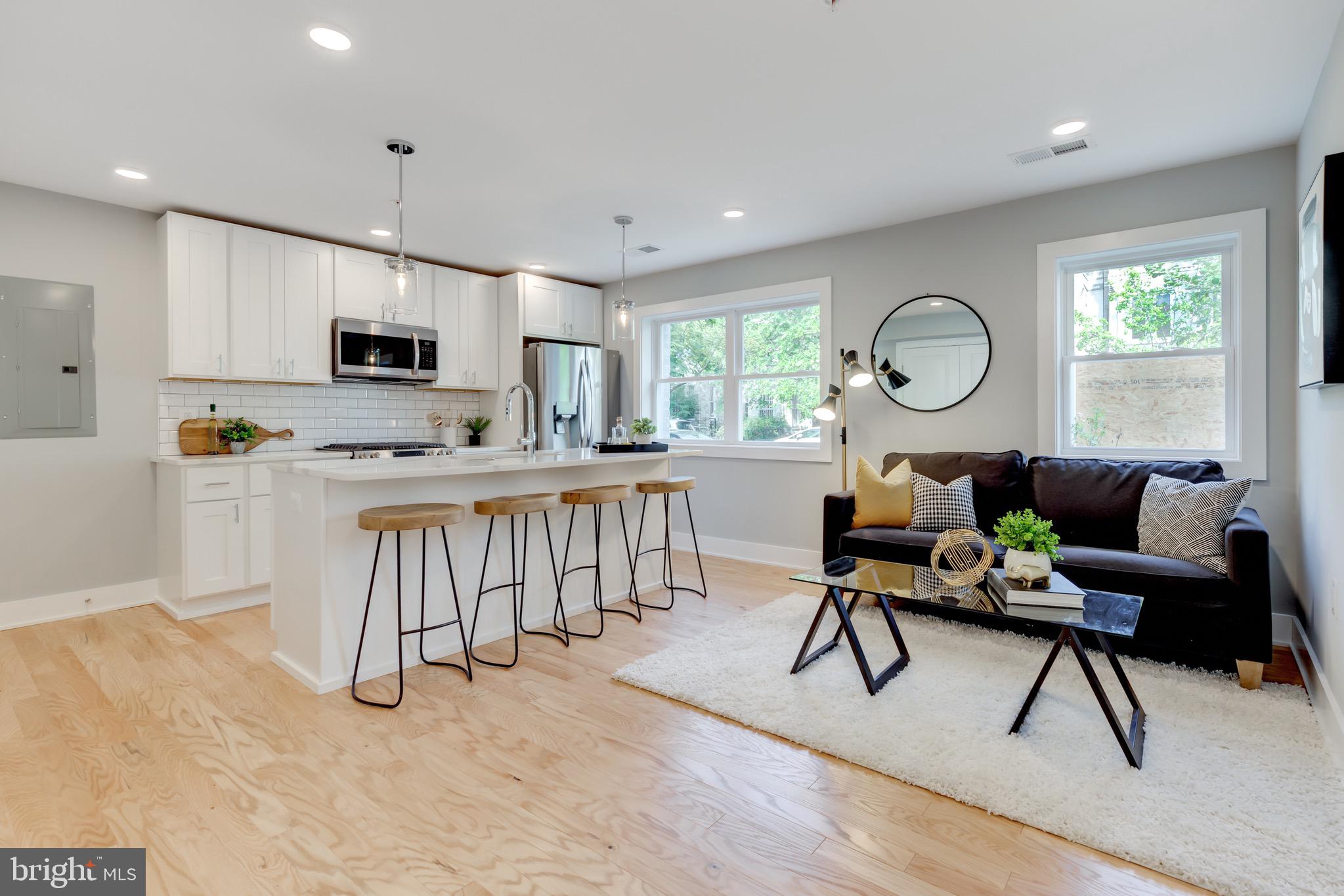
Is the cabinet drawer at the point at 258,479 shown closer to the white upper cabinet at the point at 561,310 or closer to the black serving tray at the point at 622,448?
the black serving tray at the point at 622,448

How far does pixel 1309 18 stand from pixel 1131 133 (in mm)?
836

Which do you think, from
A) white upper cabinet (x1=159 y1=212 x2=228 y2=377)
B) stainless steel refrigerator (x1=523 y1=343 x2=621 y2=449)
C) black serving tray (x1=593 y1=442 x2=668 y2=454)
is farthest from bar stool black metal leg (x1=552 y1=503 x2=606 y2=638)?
white upper cabinet (x1=159 y1=212 x2=228 y2=377)

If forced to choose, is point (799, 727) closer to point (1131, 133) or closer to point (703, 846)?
point (703, 846)

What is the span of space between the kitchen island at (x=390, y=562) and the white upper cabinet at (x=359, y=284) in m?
2.04

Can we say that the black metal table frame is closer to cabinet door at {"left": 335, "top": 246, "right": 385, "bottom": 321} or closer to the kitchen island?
the kitchen island

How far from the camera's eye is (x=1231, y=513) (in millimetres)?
2898

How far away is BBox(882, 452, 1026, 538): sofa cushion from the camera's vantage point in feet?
12.3

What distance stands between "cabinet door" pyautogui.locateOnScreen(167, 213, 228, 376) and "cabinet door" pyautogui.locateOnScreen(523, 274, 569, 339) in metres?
2.18

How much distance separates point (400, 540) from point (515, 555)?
0.75 metres

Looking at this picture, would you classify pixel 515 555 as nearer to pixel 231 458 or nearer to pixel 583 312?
pixel 231 458

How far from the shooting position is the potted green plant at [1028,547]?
7.78 ft

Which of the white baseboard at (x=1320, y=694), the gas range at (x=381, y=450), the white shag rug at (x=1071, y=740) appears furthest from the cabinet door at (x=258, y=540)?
the white baseboard at (x=1320, y=694)

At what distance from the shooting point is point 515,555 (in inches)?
136

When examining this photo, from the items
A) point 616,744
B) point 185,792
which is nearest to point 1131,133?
point 616,744
